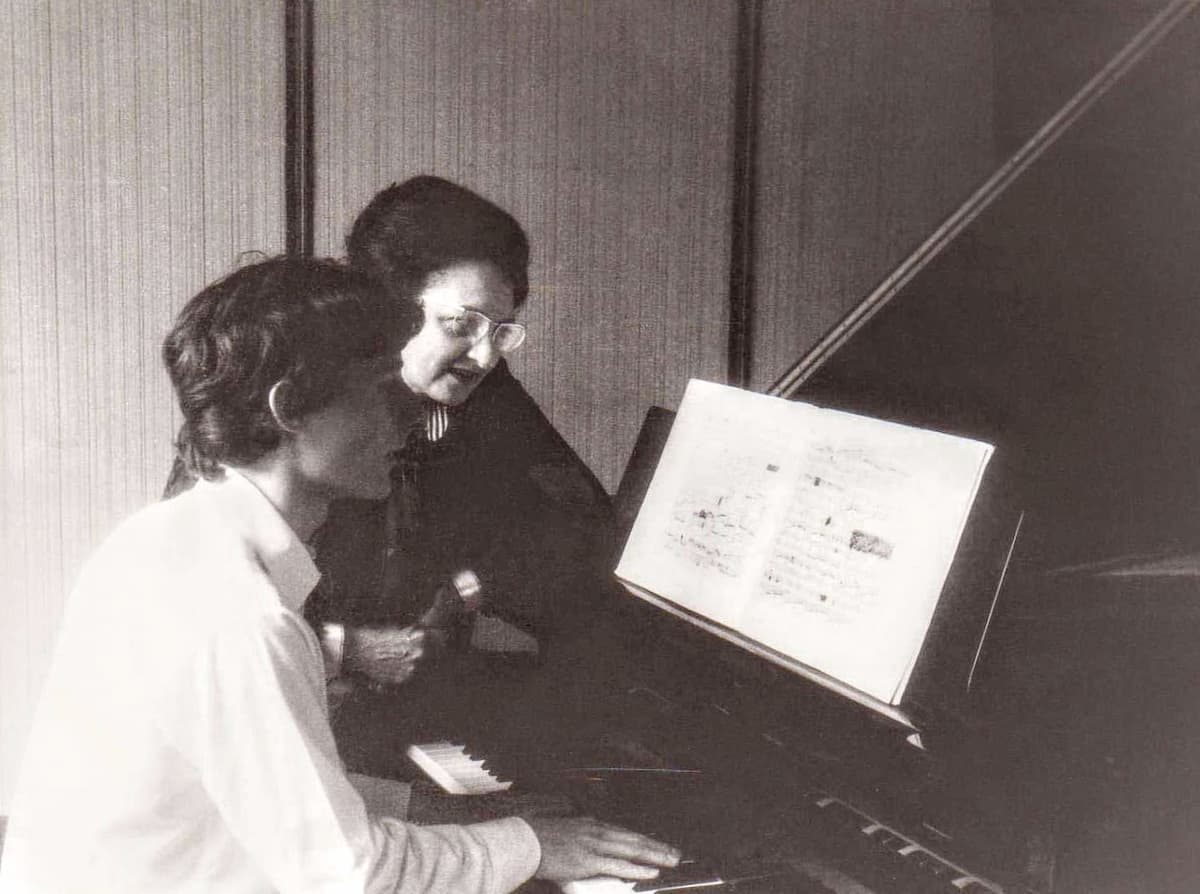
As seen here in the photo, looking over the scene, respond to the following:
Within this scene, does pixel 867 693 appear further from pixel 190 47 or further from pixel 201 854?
pixel 190 47

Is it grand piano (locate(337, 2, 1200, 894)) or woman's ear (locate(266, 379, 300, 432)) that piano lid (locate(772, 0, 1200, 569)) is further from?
woman's ear (locate(266, 379, 300, 432))

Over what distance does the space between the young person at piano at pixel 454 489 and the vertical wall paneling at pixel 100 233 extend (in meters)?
0.32

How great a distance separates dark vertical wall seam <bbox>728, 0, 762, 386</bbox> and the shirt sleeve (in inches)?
61.3

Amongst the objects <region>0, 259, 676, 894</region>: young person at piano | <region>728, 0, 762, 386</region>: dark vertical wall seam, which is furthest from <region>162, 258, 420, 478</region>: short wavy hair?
<region>728, 0, 762, 386</region>: dark vertical wall seam

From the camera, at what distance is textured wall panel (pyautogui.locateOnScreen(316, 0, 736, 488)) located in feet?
6.51

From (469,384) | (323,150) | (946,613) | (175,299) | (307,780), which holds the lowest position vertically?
(307,780)

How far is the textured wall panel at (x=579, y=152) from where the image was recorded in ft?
6.51

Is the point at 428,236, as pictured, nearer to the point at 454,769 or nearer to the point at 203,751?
the point at 454,769

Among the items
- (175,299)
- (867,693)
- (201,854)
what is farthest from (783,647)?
(175,299)

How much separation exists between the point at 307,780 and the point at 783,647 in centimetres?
47

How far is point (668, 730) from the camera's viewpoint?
3.94 feet

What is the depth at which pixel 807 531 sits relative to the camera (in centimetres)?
108

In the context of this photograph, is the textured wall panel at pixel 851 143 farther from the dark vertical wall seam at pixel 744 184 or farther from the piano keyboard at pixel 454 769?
the piano keyboard at pixel 454 769

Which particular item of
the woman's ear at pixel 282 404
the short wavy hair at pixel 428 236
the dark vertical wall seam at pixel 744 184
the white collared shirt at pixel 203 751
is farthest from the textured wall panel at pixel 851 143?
the white collared shirt at pixel 203 751
